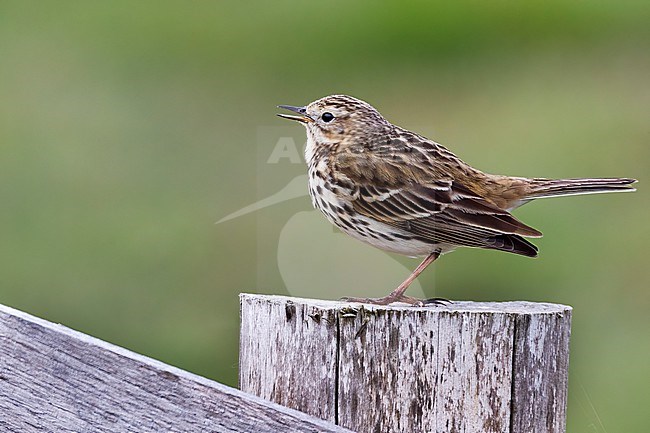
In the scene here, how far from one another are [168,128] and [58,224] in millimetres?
2248

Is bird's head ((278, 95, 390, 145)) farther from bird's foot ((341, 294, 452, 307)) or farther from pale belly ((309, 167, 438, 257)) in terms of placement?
bird's foot ((341, 294, 452, 307))

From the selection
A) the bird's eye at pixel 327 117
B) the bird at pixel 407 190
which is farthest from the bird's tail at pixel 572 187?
the bird's eye at pixel 327 117

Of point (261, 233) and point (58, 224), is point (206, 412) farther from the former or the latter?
point (58, 224)

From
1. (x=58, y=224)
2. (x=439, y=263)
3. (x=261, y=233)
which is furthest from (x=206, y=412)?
(x=58, y=224)

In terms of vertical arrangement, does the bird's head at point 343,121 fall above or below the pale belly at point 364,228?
above

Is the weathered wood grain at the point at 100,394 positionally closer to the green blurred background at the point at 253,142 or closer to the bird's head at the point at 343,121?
the bird's head at the point at 343,121

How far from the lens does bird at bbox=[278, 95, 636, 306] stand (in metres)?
5.39

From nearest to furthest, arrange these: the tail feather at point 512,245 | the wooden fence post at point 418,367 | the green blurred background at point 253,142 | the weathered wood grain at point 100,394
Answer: the weathered wood grain at point 100,394 < the wooden fence post at point 418,367 < the tail feather at point 512,245 < the green blurred background at point 253,142

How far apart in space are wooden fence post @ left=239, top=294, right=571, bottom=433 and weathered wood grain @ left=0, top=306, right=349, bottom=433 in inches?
12.3

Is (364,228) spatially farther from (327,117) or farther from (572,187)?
(572,187)

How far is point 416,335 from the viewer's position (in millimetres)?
3793

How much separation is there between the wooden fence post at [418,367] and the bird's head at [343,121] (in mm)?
2140

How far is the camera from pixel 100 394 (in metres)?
3.46

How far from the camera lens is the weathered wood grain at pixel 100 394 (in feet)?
11.2
